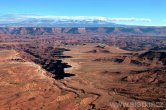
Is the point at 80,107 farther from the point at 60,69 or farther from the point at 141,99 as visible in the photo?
the point at 60,69

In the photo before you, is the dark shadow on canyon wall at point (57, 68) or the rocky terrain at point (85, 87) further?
the dark shadow on canyon wall at point (57, 68)

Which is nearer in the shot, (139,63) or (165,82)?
(165,82)

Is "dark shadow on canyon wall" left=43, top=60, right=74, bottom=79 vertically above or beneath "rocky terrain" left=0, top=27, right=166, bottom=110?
beneath

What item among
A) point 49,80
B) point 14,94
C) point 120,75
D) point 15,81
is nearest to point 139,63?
point 120,75

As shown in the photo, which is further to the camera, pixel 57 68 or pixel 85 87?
pixel 57 68

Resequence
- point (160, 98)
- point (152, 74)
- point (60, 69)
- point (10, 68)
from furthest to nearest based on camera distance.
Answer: point (60, 69)
point (10, 68)
point (152, 74)
point (160, 98)

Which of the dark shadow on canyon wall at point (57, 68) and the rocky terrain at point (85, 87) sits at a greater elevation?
the rocky terrain at point (85, 87)

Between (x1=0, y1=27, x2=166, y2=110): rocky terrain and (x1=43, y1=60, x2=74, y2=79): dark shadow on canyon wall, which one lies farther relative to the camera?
(x1=43, y1=60, x2=74, y2=79): dark shadow on canyon wall

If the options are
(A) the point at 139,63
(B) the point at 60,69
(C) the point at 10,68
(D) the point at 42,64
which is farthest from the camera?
(D) the point at 42,64

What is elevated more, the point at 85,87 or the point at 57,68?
the point at 85,87

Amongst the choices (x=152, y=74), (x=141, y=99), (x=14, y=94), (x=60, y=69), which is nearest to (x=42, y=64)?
(x=60, y=69)
